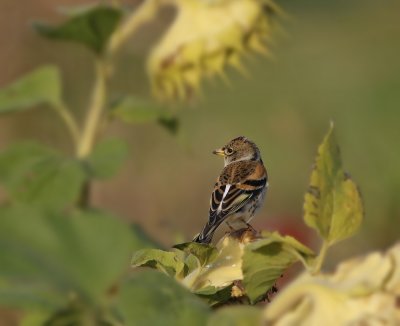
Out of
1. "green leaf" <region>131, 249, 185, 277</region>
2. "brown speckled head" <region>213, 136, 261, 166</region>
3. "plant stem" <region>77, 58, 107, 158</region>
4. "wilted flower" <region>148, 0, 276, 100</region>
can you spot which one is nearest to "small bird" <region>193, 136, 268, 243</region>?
"brown speckled head" <region>213, 136, 261, 166</region>

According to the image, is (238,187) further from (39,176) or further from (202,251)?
(39,176)

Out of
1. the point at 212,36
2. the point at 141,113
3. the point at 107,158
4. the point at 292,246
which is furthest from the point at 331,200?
the point at 141,113

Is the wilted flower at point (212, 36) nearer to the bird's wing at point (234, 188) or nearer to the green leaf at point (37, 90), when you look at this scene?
the green leaf at point (37, 90)

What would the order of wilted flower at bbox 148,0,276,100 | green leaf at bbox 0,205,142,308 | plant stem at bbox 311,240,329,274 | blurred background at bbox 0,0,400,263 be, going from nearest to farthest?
1. green leaf at bbox 0,205,142,308
2. plant stem at bbox 311,240,329,274
3. wilted flower at bbox 148,0,276,100
4. blurred background at bbox 0,0,400,263

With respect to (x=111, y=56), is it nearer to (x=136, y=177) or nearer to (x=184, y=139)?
(x=184, y=139)

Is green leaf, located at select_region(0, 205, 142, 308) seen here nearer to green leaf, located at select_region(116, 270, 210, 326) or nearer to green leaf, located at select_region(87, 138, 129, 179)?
green leaf, located at select_region(116, 270, 210, 326)

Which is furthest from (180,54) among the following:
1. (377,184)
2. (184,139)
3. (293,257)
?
(377,184)
